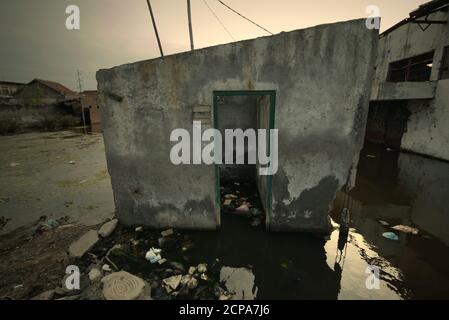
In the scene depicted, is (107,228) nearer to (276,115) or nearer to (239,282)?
(239,282)

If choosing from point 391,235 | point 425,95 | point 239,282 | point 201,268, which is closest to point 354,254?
point 391,235

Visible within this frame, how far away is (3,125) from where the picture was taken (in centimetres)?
1912

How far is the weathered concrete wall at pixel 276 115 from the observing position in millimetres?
3410

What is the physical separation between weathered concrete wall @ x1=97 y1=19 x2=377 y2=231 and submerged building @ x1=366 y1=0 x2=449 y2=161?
27.4 feet

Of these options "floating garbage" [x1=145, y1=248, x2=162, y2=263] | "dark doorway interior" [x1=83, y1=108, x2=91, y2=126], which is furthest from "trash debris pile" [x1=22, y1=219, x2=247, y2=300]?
"dark doorway interior" [x1=83, y1=108, x2=91, y2=126]

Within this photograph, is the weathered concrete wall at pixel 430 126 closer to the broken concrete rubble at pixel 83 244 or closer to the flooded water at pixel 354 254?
the flooded water at pixel 354 254

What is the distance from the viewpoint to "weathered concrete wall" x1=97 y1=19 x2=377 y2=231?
3410 millimetres

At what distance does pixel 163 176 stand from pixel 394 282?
3.89 metres

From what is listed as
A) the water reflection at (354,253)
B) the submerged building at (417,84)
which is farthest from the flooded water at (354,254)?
the submerged building at (417,84)

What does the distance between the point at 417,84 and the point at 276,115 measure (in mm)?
9701

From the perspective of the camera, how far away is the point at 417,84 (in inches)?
375

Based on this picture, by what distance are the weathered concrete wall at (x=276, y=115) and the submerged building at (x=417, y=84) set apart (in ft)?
27.4

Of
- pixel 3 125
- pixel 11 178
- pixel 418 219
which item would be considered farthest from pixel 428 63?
pixel 3 125
